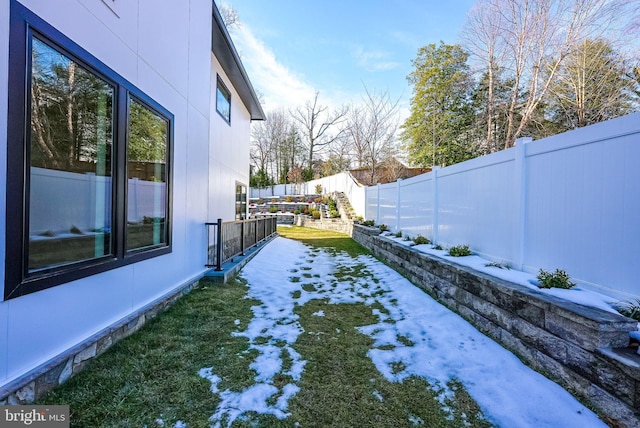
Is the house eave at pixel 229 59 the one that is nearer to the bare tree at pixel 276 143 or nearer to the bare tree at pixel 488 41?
the bare tree at pixel 488 41

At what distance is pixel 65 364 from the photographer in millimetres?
2191

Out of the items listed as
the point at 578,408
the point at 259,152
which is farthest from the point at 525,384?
the point at 259,152

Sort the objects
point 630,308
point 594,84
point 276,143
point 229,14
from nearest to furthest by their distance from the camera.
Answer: point 630,308, point 594,84, point 229,14, point 276,143

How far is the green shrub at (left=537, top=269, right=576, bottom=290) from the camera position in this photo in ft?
8.59

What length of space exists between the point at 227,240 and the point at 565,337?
5170 millimetres

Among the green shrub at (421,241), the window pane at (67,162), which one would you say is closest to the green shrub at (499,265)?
the green shrub at (421,241)

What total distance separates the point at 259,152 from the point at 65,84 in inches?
1174

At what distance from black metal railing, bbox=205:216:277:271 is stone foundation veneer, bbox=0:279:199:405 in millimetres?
2053

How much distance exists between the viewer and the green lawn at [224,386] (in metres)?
1.92

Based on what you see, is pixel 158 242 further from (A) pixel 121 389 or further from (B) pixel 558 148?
(B) pixel 558 148

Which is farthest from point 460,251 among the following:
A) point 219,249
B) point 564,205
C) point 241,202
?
point 241,202

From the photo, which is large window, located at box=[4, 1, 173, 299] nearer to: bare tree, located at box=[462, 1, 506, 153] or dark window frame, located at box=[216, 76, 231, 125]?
dark window frame, located at box=[216, 76, 231, 125]

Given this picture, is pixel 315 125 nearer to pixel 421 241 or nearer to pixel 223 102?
pixel 223 102

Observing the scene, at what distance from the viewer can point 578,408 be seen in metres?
1.95
